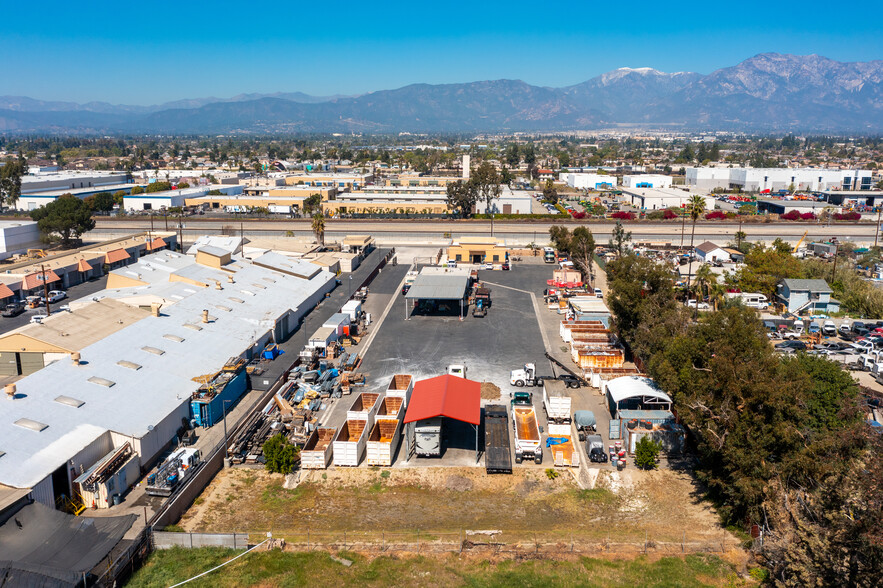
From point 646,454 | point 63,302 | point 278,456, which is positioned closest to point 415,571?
point 278,456

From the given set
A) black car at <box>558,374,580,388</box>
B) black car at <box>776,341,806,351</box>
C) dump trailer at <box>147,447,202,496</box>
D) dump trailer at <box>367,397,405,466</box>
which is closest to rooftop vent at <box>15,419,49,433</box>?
dump trailer at <box>147,447,202,496</box>

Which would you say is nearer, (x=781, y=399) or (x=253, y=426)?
(x=781, y=399)

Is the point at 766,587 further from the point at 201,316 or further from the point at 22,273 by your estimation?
the point at 22,273

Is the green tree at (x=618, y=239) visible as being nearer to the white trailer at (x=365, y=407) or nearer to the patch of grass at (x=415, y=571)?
the white trailer at (x=365, y=407)

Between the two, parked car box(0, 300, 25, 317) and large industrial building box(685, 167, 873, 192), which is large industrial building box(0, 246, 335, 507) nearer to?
parked car box(0, 300, 25, 317)

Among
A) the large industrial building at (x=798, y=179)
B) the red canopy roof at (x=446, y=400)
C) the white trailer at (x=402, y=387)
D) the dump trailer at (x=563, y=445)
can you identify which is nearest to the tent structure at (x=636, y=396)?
the dump trailer at (x=563, y=445)

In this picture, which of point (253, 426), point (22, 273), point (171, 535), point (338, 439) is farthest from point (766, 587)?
point (22, 273)
